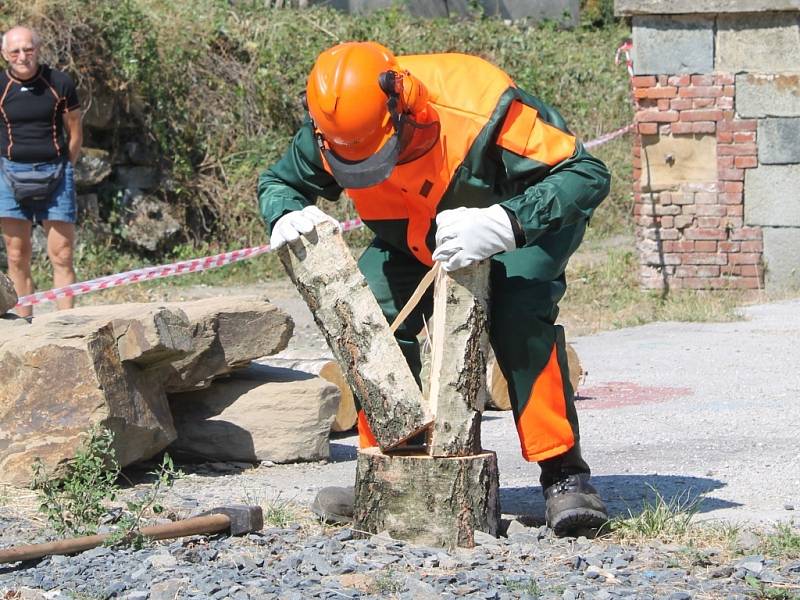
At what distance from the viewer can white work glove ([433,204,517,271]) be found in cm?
378

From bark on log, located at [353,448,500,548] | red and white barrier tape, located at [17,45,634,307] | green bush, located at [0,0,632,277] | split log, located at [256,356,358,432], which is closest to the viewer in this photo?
bark on log, located at [353,448,500,548]

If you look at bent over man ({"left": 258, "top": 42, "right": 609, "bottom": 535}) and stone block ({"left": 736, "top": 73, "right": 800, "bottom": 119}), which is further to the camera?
stone block ({"left": 736, "top": 73, "right": 800, "bottom": 119})

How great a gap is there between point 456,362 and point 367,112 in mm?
838

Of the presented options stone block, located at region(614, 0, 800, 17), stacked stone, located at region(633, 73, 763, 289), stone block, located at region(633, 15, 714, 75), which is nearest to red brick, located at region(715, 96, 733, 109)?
stacked stone, located at region(633, 73, 763, 289)

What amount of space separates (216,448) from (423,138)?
2.15 meters

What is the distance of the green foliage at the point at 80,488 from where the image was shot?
408cm

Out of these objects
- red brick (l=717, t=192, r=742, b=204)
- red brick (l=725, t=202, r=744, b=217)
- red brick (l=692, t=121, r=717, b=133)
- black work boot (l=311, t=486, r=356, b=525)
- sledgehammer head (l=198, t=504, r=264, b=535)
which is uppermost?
red brick (l=692, t=121, r=717, b=133)

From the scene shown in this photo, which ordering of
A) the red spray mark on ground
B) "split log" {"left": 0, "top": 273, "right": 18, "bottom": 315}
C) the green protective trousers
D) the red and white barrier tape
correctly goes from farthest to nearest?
1. the red and white barrier tape
2. the red spray mark on ground
3. "split log" {"left": 0, "top": 273, "right": 18, "bottom": 315}
4. the green protective trousers

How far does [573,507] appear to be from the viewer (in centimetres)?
404

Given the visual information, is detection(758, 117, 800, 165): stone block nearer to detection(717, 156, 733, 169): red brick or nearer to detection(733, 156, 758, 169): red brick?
detection(733, 156, 758, 169): red brick

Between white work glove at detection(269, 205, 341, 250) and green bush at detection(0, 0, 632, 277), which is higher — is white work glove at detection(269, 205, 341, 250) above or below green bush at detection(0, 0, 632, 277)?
below

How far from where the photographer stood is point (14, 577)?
3.59 m

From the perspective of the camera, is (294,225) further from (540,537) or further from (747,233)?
(747,233)

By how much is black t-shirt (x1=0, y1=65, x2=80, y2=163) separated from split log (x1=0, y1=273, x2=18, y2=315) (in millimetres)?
2141
